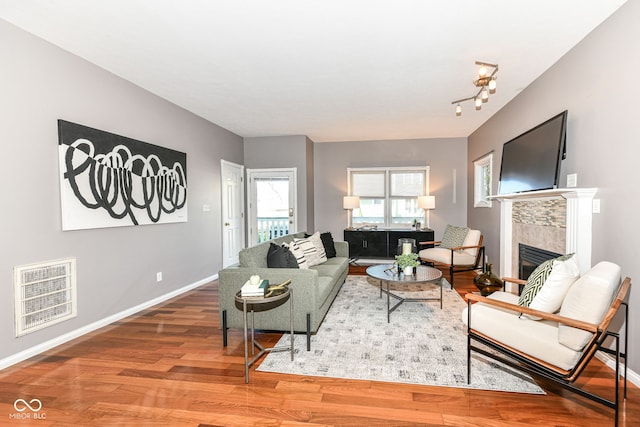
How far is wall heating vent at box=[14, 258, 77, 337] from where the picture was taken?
8.40ft

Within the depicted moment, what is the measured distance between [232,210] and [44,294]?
11.4ft

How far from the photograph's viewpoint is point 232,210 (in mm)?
6074

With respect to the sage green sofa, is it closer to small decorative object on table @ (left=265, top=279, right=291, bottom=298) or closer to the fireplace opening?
small decorative object on table @ (left=265, top=279, right=291, bottom=298)

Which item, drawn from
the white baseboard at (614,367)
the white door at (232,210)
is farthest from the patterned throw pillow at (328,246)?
the white baseboard at (614,367)

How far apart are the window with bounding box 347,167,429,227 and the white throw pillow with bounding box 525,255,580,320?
15.4ft

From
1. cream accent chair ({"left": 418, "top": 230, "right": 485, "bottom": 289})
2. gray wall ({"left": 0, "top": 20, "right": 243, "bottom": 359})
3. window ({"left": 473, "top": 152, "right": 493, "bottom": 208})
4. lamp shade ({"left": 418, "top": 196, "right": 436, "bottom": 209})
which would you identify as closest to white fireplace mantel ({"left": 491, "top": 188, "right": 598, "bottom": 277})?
cream accent chair ({"left": 418, "top": 230, "right": 485, "bottom": 289})

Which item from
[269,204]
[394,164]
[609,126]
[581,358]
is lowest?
[581,358]

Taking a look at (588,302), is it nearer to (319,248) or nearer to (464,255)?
(319,248)

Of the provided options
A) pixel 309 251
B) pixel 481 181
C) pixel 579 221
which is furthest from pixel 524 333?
pixel 481 181

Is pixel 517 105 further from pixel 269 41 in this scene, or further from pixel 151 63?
pixel 151 63

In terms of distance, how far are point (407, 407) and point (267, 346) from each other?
1.33 m

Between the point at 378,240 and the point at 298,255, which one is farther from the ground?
the point at 298,255

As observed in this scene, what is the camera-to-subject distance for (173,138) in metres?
4.39

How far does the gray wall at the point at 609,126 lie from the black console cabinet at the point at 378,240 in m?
3.41
